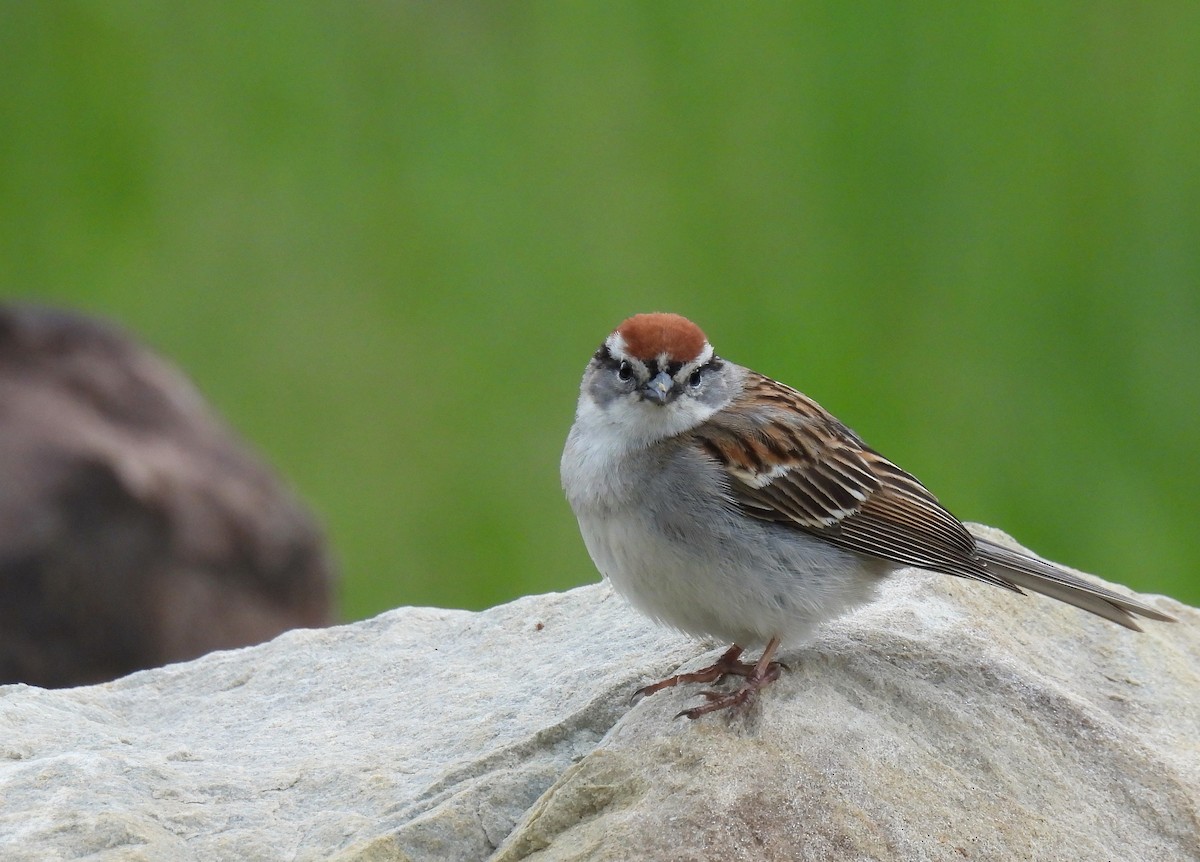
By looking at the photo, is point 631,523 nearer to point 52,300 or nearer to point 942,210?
point 942,210

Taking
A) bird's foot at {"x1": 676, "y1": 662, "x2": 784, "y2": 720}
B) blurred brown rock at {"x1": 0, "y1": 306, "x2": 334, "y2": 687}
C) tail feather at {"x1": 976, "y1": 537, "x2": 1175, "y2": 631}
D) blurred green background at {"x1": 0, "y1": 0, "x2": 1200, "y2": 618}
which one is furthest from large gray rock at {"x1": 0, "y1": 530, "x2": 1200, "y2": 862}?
blurred green background at {"x1": 0, "y1": 0, "x2": 1200, "y2": 618}

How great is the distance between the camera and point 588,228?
820 cm

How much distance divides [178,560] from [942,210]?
4272mm

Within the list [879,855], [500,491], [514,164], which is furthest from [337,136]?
[879,855]

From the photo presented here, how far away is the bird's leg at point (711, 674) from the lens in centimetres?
364

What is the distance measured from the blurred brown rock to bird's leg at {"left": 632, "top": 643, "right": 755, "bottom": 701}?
128 inches

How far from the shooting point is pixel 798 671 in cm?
365

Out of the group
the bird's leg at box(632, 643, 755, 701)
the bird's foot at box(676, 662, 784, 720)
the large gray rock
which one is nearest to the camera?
the large gray rock

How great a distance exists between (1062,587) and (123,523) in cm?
390

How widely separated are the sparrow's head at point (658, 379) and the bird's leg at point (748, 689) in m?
0.62

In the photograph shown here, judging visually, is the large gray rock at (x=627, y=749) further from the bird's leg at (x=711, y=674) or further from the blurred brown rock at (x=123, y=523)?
the blurred brown rock at (x=123, y=523)

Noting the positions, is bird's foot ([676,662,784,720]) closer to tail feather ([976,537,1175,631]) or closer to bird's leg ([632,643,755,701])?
bird's leg ([632,643,755,701])

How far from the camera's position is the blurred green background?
309 inches

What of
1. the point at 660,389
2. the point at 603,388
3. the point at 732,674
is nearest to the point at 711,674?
the point at 732,674
